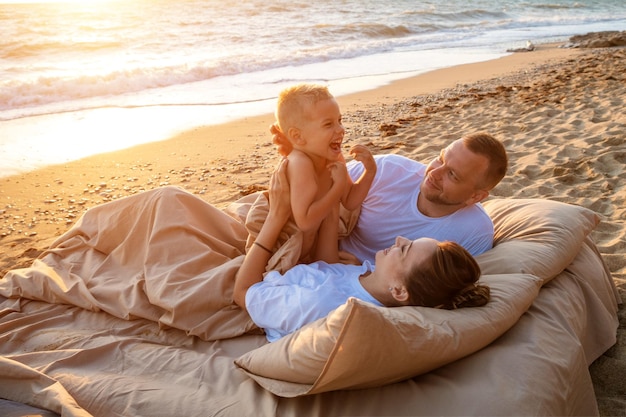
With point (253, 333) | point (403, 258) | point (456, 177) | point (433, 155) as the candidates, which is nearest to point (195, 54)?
point (433, 155)

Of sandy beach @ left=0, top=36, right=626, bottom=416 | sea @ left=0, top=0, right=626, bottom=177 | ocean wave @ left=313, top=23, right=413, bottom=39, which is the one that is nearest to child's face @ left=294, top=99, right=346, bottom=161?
sandy beach @ left=0, top=36, right=626, bottom=416

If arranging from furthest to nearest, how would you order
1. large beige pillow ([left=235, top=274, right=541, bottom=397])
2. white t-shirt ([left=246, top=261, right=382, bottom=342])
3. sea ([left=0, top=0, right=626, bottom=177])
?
sea ([left=0, top=0, right=626, bottom=177]) < white t-shirt ([left=246, top=261, right=382, bottom=342]) < large beige pillow ([left=235, top=274, right=541, bottom=397])

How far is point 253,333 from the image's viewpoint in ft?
9.55

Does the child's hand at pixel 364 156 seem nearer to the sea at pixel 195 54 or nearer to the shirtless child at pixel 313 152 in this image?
the shirtless child at pixel 313 152

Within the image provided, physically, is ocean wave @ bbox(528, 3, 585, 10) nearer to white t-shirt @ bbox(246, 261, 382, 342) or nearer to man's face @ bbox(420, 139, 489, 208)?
man's face @ bbox(420, 139, 489, 208)

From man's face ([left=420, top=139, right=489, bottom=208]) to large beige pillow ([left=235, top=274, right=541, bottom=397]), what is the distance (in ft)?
2.71

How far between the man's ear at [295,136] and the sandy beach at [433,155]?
6.26 feet

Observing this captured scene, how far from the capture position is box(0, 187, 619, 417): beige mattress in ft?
6.59

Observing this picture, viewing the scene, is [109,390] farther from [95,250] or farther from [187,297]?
[95,250]

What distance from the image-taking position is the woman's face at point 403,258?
2400 millimetres

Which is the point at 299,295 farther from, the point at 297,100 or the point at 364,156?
the point at 297,100

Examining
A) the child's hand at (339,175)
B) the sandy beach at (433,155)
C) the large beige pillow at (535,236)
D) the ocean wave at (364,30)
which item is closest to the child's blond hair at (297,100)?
the child's hand at (339,175)

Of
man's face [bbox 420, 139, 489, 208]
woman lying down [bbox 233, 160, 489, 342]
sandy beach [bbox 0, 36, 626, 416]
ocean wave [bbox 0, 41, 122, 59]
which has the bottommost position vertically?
sandy beach [bbox 0, 36, 626, 416]

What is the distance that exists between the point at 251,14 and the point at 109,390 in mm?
20796
